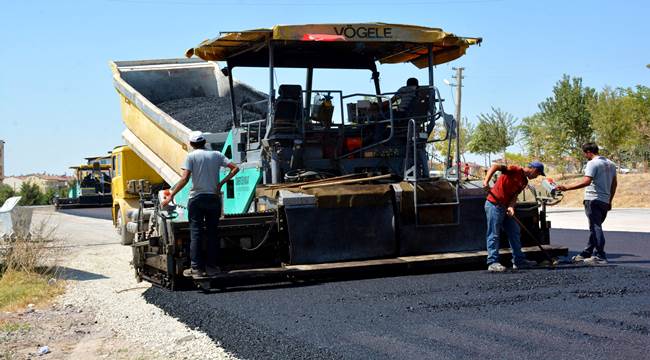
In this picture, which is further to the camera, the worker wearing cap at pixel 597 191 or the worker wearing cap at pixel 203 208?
the worker wearing cap at pixel 597 191

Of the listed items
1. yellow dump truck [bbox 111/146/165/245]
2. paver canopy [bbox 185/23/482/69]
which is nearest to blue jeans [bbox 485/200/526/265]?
paver canopy [bbox 185/23/482/69]

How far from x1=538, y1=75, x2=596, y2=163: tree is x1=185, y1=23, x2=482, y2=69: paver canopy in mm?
28813

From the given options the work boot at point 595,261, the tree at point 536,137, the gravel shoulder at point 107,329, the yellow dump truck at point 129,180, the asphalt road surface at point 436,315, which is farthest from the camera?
the tree at point 536,137

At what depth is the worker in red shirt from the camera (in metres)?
7.57

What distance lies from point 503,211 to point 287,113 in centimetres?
240

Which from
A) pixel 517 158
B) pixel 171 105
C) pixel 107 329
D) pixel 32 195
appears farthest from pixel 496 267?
pixel 32 195

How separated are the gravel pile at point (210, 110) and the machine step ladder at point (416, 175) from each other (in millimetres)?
1686

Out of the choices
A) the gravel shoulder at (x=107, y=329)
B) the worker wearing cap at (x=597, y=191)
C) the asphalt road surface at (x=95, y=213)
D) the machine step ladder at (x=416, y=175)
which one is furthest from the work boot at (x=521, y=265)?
the asphalt road surface at (x=95, y=213)

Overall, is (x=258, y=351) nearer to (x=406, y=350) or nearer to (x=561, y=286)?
(x=406, y=350)

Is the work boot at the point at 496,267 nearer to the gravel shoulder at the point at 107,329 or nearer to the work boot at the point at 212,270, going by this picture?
the work boot at the point at 212,270

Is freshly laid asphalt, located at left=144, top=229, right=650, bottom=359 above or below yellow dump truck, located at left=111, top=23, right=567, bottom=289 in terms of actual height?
below

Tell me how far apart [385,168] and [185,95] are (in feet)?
18.0

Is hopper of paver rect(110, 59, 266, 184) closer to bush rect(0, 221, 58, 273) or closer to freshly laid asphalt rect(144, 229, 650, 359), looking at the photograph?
bush rect(0, 221, 58, 273)

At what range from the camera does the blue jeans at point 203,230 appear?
689 cm
